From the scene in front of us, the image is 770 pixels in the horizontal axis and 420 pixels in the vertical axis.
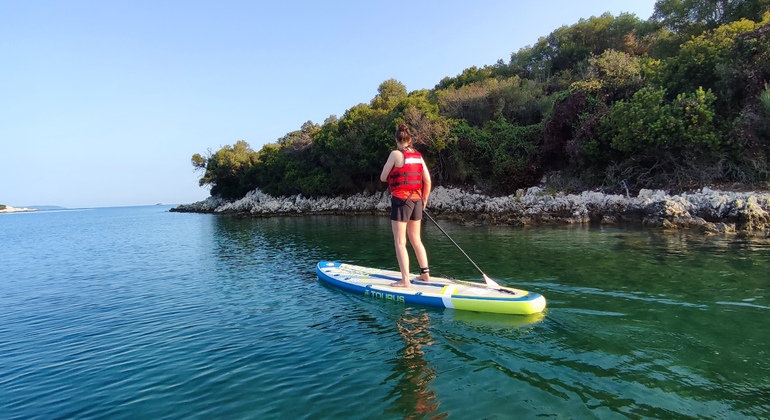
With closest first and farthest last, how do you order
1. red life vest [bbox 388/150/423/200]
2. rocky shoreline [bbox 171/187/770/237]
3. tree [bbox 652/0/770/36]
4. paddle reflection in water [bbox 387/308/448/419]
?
paddle reflection in water [bbox 387/308/448/419]
red life vest [bbox 388/150/423/200]
rocky shoreline [bbox 171/187/770/237]
tree [bbox 652/0/770/36]

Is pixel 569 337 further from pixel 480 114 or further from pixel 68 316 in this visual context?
pixel 480 114

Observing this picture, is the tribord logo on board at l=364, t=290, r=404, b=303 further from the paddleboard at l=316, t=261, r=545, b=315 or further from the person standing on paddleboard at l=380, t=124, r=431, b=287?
the person standing on paddleboard at l=380, t=124, r=431, b=287

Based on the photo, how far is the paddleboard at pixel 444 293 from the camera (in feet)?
20.5

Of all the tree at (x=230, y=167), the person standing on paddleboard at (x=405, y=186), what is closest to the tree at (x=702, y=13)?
the person standing on paddleboard at (x=405, y=186)

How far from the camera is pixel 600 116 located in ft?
74.6

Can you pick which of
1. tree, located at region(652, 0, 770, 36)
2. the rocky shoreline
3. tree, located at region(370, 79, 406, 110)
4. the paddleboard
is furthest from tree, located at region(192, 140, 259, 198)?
the paddleboard

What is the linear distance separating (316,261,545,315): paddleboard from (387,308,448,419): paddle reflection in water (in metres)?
0.85

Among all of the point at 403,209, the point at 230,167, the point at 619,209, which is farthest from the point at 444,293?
the point at 230,167

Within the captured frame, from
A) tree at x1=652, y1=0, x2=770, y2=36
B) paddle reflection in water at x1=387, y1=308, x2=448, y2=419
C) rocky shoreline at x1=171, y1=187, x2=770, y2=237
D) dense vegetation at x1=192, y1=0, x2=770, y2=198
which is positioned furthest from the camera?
tree at x1=652, y1=0, x2=770, y2=36

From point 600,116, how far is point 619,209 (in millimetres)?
6262

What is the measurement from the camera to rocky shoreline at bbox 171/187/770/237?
14.4 m

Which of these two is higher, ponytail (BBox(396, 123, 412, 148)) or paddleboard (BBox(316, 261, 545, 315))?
ponytail (BBox(396, 123, 412, 148))

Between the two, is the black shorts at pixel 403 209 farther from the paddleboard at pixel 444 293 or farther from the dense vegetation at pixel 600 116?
the dense vegetation at pixel 600 116

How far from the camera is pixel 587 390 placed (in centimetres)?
380
